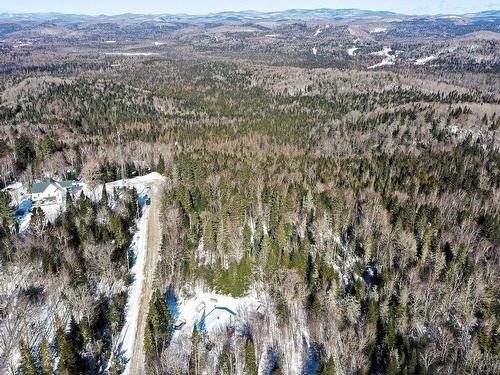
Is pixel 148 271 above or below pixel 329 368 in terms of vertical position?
A: above

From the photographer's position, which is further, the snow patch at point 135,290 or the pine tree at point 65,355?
the snow patch at point 135,290

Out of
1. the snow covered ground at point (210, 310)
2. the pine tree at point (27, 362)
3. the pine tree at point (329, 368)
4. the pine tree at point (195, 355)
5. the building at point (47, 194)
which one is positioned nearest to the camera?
the pine tree at point (27, 362)

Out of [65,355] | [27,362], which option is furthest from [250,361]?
[27,362]

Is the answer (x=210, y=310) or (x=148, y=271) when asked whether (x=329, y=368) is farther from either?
(x=148, y=271)

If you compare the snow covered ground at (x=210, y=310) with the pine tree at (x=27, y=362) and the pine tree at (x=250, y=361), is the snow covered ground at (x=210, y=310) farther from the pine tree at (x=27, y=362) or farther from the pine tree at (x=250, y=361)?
the pine tree at (x=27, y=362)

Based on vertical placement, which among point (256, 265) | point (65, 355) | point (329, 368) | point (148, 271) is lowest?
point (329, 368)

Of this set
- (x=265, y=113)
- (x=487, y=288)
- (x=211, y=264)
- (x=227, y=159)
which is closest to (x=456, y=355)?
(x=487, y=288)

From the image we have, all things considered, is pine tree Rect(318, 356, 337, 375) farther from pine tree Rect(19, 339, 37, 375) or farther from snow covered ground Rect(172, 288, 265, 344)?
pine tree Rect(19, 339, 37, 375)

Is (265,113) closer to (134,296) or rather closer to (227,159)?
(227,159)

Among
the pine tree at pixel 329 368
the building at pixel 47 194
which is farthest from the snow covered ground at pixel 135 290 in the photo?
the pine tree at pixel 329 368
